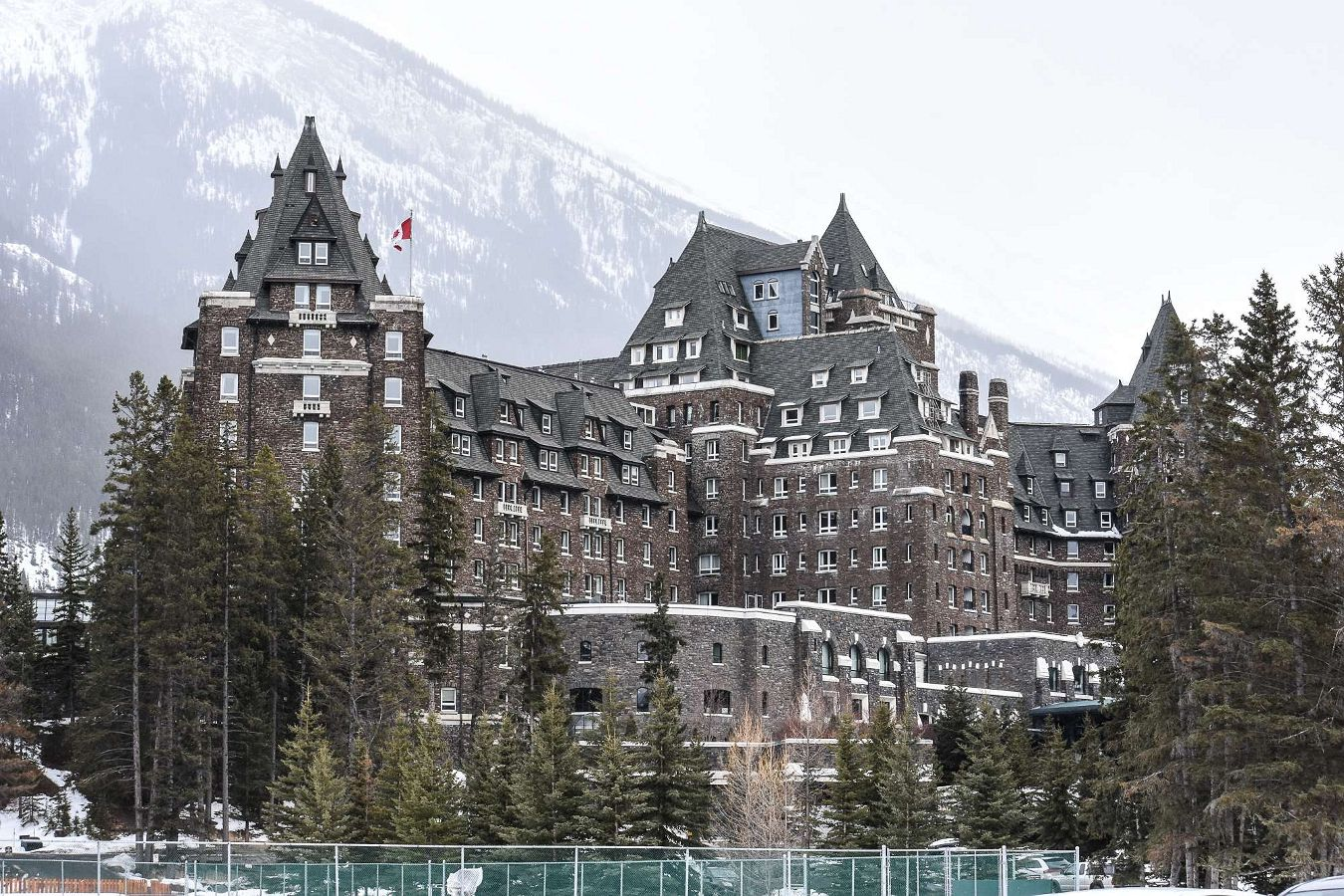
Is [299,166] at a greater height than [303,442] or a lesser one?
greater

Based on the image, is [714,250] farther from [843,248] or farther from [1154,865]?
[1154,865]

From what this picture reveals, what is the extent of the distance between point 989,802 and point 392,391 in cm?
4110

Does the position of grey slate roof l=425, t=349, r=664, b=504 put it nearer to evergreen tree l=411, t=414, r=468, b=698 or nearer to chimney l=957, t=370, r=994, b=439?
evergreen tree l=411, t=414, r=468, b=698

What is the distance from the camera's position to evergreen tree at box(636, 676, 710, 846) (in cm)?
8031

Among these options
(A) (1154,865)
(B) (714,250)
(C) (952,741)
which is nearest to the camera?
(A) (1154,865)

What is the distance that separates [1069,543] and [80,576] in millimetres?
66227

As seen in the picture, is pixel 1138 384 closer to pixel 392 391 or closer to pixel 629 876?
pixel 392 391

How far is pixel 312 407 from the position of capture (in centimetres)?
11156

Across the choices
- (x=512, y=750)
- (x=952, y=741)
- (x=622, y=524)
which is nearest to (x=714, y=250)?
(x=622, y=524)

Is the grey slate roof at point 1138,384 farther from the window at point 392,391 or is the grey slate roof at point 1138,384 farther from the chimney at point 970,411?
the window at point 392,391

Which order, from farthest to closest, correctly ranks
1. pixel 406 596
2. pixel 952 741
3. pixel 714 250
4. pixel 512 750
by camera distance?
1. pixel 714 250
2. pixel 952 741
3. pixel 406 596
4. pixel 512 750

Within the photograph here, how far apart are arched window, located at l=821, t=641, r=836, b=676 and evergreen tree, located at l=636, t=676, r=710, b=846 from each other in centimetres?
3895

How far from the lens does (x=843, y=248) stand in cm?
15075

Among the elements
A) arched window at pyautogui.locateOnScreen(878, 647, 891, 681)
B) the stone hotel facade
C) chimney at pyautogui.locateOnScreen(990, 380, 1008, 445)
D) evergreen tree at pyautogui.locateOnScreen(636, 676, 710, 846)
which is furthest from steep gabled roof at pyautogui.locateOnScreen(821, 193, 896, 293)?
evergreen tree at pyautogui.locateOnScreen(636, 676, 710, 846)
